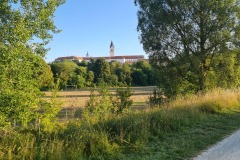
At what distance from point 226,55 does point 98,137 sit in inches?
586

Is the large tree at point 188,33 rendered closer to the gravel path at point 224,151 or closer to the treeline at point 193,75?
the treeline at point 193,75

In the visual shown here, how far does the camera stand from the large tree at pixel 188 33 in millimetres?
18344

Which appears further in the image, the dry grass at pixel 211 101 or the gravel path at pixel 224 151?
the dry grass at pixel 211 101

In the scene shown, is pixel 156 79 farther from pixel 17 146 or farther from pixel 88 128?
pixel 17 146

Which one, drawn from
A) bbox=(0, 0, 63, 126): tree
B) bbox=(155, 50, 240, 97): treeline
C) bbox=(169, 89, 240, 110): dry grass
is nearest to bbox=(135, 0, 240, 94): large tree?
bbox=(155, 50, 240, 97): treeline

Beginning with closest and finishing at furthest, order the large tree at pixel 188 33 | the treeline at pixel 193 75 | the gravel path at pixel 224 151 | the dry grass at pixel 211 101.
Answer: the gravel path at pixel 224 151 < the dry grass at pixel 211 101 < the large tree at pixel 188 33 < the treeline at pixel 193 75

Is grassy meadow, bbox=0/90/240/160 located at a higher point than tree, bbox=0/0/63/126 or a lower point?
lower

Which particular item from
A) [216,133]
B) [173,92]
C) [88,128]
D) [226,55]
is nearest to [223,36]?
[226,55]

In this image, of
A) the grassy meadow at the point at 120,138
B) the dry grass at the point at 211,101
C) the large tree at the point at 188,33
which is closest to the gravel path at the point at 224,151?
the grassy meadow at the point at 120,138

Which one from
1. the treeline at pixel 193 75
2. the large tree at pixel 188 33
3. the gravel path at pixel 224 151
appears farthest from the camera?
the treeline at pixel 193 75

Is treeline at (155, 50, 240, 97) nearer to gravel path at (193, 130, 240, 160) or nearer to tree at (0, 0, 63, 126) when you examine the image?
gravel path at (193, 130, 240, 160)

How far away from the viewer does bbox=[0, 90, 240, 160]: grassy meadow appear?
639 cm

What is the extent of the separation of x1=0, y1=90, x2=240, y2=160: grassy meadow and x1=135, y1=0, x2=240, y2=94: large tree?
941cm

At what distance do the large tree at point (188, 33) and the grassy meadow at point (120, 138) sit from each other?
30.9 ft
